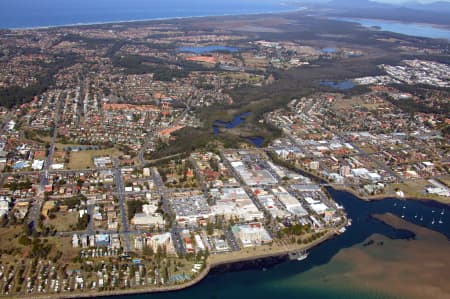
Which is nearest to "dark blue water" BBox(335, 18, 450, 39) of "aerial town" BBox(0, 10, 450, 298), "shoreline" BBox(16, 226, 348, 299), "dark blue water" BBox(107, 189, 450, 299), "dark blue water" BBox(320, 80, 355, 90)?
"aerial town" BBox(0, 10, 450, 298)

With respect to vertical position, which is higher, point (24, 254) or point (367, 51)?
point (367, 51)

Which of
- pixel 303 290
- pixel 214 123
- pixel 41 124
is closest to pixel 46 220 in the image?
pixel 303 290

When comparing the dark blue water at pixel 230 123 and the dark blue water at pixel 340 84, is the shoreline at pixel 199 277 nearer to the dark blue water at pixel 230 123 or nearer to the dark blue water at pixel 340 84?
the dark blue water at pixel 230 123

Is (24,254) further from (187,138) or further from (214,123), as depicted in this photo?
(214,123)

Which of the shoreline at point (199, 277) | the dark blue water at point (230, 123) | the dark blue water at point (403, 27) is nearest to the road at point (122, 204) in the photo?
the shoreline at point (199, 277)

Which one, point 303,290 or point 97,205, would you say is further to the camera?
point 97,205

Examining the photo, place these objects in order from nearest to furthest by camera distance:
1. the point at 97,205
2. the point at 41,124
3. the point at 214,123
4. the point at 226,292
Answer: the point at 226,292, the point at 97,205, the point at 41,124, the point at 214,123
